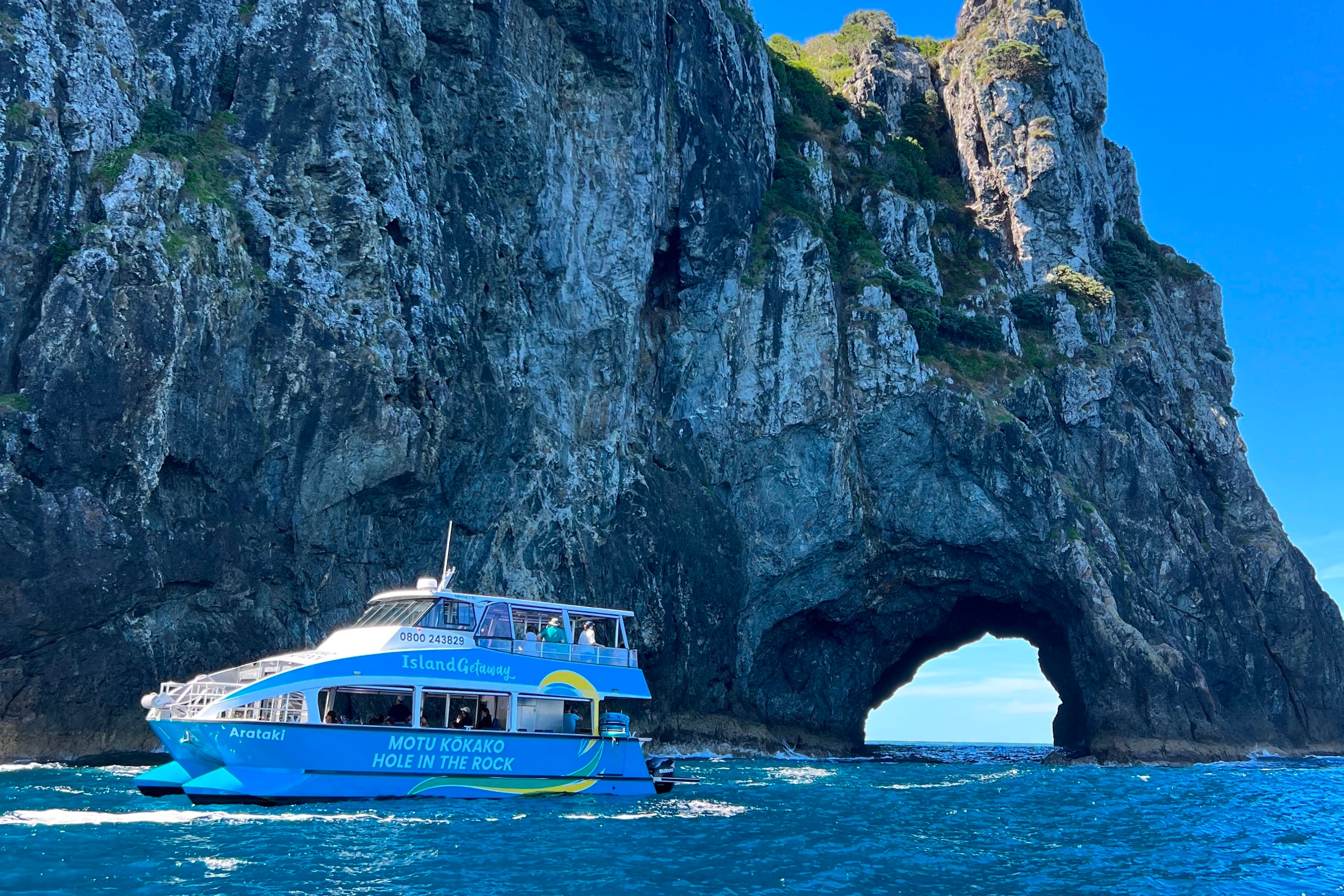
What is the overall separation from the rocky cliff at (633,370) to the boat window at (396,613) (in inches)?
379

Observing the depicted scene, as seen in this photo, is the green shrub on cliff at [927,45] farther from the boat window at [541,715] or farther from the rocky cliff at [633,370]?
the boat window at [541,715]

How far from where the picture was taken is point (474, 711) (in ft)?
74.5

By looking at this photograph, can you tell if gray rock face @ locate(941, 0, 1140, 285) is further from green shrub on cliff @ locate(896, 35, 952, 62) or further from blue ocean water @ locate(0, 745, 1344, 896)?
blue ocean water @ locate(0, 745, 1344, 896)

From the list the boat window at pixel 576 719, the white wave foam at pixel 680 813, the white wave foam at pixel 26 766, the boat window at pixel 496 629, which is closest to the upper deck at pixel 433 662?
the boat window at pixel 496 629

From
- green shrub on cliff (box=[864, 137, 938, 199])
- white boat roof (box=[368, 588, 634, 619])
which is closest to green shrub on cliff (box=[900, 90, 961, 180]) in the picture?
green shrub on cliff (box=[864, 137, 938, 199])

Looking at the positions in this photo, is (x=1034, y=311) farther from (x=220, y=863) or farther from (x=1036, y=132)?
(x=220, y=863)

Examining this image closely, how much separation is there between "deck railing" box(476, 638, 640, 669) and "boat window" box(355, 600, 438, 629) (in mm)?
1389

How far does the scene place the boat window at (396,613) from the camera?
22328mm

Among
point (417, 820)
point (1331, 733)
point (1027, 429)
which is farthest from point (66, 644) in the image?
point (1331, 733)

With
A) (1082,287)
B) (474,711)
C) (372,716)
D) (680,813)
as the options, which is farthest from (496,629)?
(1082,287)

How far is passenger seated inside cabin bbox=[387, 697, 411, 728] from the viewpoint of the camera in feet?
70.0

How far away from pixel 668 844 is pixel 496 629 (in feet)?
24.5

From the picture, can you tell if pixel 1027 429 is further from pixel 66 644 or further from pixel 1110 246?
pixel 66 644

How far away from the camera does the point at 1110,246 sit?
63250 millimetres
